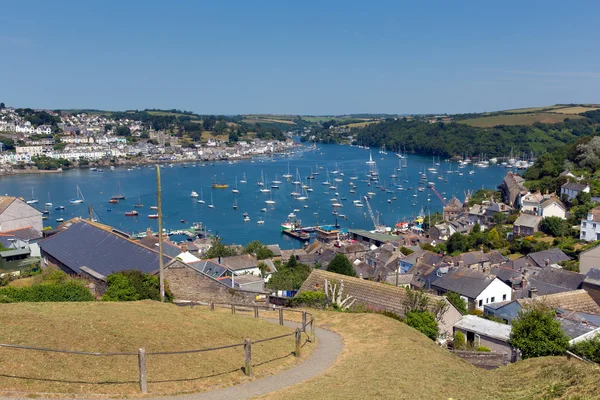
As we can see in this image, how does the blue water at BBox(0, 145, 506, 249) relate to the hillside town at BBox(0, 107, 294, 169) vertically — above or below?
below

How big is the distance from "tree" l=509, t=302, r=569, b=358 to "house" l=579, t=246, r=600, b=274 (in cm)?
1856

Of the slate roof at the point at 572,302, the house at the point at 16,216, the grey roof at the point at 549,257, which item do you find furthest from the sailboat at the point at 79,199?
the slate roof at the point at 572,302

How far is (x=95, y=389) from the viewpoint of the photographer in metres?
7.29

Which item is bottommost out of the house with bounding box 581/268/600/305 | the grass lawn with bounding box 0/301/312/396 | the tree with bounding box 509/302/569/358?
the house with bounding box 581/268/600/305

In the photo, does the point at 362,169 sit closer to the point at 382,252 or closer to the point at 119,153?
the point at 119,153

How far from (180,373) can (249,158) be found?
141 metres

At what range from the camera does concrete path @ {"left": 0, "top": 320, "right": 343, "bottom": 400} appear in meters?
7.60

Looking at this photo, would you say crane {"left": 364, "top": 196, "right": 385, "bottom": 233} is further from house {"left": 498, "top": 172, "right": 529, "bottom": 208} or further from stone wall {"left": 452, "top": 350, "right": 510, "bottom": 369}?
stone wall {"left": 452, "top": 350, "right": 510, "bottom": 369}

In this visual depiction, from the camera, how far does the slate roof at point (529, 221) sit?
45662 millimetres

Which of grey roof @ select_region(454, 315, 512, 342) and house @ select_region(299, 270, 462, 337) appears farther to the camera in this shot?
house @ select_region(299, 270, 462, 337)

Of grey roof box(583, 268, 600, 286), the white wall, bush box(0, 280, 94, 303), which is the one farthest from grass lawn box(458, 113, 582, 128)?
bush box(0, 280, 94, 303)

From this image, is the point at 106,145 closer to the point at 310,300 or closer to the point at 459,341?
the point at 310,300

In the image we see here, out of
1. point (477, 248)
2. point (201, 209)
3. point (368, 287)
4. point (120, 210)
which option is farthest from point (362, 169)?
point (368, 287)

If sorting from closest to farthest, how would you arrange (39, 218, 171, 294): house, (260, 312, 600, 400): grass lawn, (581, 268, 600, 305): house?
Result: (260, 312, 600, 400): grass lawn → (39, 218, 171, 294): house → (581, 268, 600, 305): house
